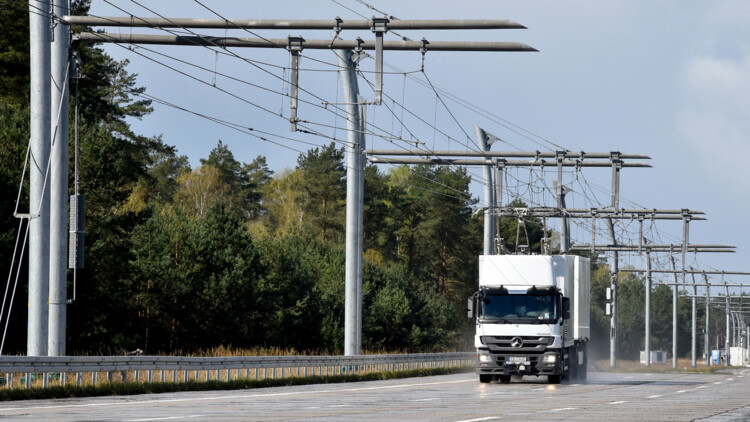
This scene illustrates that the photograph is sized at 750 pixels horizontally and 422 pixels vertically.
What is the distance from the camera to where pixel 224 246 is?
6562 centimetres

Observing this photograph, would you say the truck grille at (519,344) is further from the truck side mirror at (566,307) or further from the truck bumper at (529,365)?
the truck side mirror at (566,307)

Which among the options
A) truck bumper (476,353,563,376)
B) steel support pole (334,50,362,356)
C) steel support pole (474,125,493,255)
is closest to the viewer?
truck bumper (476,353,563,376)

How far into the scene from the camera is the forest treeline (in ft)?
166

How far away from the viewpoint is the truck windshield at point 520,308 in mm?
33219

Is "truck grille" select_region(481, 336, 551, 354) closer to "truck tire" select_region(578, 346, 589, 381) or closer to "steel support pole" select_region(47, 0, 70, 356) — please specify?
"truck tire" select_region(578, 346, 589, 381)

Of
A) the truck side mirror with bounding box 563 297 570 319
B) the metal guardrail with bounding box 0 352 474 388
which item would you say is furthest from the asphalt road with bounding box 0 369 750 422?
the truck side mirror with bounding box 563 297 570 319

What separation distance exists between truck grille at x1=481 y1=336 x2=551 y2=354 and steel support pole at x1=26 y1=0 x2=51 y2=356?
13775mm

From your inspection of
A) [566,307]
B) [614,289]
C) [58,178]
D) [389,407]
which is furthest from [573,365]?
[614,289]

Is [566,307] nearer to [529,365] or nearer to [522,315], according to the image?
[522,315]

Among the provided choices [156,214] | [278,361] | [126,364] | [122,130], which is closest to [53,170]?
[126,364]

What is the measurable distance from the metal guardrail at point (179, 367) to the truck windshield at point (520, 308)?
547cm

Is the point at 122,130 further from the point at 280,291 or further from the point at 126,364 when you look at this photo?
the point at 126,364

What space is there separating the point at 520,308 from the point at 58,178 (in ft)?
45.9

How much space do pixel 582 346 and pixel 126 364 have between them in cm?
1819
